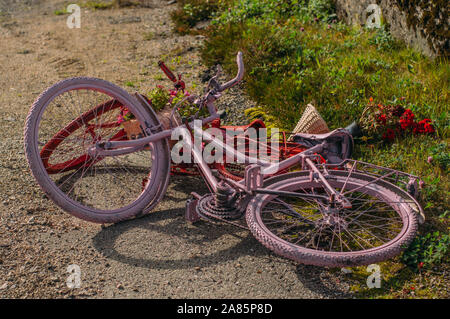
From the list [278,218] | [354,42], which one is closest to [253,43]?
[354,42]

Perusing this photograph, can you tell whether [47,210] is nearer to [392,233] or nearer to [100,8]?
[392,233]

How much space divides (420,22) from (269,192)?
12.6ft

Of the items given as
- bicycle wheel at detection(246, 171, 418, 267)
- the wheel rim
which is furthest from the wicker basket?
the wheel rim

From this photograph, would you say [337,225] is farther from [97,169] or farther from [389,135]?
[97,169]

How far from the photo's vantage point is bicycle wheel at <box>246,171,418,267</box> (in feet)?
11.0

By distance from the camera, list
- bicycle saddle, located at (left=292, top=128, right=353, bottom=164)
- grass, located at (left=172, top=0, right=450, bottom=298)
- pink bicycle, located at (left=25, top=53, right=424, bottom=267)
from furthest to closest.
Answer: bicycle saddle, located at (left=292, top=128, right=353, bottom=164) → grass, located at (left=172, top=0, right=450, bottom=298) → pink bicycle, located at (left=25, top=53, right=424, bottom=267)

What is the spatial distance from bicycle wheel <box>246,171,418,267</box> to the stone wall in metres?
2.66

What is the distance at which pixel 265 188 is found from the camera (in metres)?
3.87

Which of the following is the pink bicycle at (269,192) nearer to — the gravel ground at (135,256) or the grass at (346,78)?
the gravel ground at (135,256)

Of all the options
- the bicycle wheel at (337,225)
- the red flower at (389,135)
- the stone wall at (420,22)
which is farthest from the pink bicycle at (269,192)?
the stone wall at (420,22)

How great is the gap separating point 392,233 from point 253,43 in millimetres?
3894

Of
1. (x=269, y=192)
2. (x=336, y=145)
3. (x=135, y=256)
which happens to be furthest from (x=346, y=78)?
(x=135, y=256)

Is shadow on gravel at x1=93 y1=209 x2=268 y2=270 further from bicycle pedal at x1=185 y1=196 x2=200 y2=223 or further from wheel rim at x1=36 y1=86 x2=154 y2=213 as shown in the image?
wheel rim at x1=36 y1=86 x2=154 y2=213

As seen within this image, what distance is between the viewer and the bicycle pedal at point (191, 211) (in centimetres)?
414
